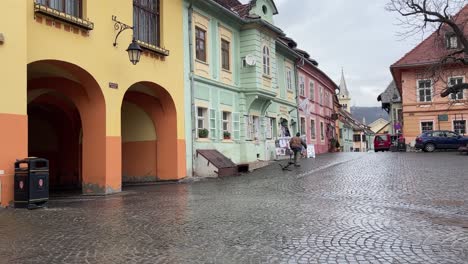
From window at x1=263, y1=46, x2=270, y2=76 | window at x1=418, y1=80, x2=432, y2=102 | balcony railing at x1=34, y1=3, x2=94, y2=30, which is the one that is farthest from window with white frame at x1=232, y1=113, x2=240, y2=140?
window at x1=418, y1=80, x2=432, y2=102

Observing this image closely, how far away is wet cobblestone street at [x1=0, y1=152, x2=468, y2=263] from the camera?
629 centimetres

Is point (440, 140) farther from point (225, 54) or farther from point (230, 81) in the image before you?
point (225, 54)

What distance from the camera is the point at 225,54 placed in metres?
23.9

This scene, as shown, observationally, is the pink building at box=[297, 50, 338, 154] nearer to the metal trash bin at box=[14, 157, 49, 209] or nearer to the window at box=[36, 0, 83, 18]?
the window at box=[36, 0, 83, 18]

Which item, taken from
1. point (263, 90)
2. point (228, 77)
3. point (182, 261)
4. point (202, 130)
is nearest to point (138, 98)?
point (202, 130)

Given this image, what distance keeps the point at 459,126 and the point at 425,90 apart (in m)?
4.23

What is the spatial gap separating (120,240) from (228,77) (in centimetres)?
1709

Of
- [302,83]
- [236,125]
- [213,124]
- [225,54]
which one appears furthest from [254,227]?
[302,83]

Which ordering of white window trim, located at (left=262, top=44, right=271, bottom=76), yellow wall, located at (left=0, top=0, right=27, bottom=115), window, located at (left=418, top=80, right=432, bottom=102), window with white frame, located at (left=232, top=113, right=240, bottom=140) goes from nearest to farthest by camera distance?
yellow wall, located at (left=0, top=0, right=27, bottom=115) < window with white frame, located at (left=232, top=113, right=240, bottom=140) < white window trim, located at (left=262, top=44, right=271, bottom=76) < window, located at (left=418, top=80, right=432, bottom=102)

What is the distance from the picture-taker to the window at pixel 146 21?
17.5m

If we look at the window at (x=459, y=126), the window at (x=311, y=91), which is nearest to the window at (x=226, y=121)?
the window at (x=311, y=91)

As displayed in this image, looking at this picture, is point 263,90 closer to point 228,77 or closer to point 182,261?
point 228,77

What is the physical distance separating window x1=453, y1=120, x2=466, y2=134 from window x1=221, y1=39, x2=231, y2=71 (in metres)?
26.4

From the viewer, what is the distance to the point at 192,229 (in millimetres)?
8188
